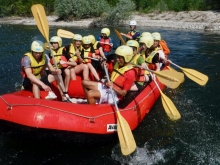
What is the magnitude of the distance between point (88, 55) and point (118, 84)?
66.5 inches

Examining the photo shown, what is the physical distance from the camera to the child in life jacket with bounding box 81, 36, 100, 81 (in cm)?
599

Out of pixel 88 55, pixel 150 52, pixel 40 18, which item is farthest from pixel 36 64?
pixel 150 52

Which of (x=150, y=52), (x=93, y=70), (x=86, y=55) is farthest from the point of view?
(x=150, y=52)

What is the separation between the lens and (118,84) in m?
4.73

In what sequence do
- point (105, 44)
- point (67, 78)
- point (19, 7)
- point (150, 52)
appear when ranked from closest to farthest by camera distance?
point (67, 78) → point (150, 52) → point (105, 44) → point (19, 7)

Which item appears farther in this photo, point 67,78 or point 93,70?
point 93,70

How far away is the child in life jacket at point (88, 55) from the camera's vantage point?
19.6 ft

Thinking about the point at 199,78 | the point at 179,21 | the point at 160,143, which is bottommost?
the point at 179,21

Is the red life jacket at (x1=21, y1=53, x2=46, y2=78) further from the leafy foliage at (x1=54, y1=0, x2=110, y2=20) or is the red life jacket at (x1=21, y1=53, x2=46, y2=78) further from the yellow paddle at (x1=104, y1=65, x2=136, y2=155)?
the leafy foliage at (x1=54, y1=0, x2=110, y2=20)

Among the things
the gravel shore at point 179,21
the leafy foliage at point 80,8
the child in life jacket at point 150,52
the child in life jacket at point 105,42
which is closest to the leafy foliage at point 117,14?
the gravel shore at point 179,21

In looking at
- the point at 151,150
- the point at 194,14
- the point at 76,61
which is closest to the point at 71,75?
the point at 76,61

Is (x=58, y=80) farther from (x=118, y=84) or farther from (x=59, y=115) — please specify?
(x=59, y=115)

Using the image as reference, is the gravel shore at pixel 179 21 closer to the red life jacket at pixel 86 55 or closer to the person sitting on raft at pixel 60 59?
the red life jacket at pixel 86 55

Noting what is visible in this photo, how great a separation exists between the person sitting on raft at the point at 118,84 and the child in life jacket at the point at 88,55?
1091 millimetres
